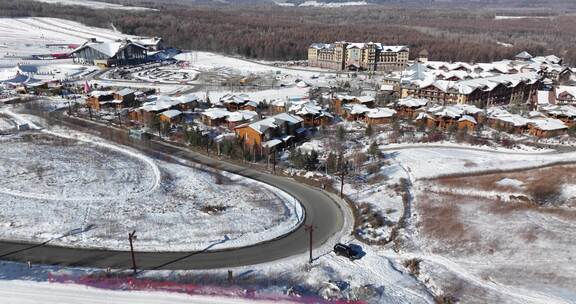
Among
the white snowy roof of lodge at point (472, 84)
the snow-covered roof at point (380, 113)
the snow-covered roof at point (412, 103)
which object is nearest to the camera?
the snow-covered roof at point (380, 113)

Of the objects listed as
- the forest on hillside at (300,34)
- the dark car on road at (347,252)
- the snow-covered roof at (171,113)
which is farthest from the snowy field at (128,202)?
the forest on hillside at (300,34)

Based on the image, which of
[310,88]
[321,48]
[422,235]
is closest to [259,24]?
[321,48]

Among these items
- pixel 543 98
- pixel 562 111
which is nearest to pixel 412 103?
pixel 562 111

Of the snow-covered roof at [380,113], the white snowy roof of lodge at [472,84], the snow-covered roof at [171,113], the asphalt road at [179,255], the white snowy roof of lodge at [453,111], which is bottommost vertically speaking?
the asphalt road at [179,255]

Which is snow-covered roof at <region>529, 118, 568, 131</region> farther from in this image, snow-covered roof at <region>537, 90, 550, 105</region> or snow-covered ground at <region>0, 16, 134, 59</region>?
snow-covered ground at <region>0, 16, 134, 59</region>

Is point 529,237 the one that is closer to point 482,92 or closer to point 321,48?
point 482,92

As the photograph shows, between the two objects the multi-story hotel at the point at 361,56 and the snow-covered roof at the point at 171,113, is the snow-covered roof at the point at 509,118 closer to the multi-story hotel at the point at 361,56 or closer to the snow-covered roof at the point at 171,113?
the snow-covered roof at the point at 171,113

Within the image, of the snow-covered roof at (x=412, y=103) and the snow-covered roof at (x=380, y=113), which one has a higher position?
Answer: the snow-covered roof at (x=412, y=103)
